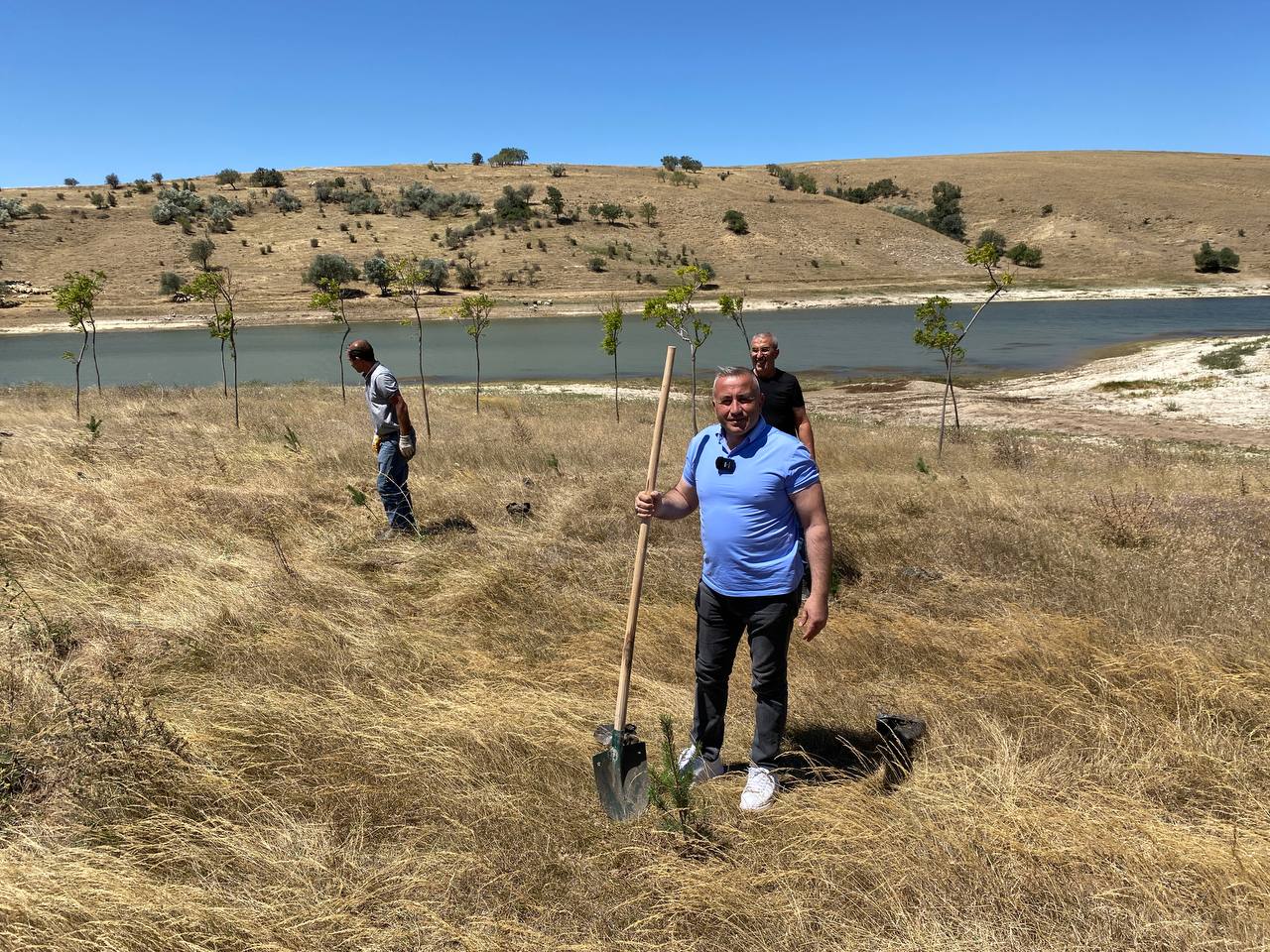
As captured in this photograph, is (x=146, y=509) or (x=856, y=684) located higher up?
(x=146, y=509)

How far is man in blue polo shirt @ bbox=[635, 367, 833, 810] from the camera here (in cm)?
275

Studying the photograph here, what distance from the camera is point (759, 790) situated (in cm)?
287

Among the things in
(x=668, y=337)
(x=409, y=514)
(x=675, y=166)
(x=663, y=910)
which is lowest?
(x=663, y=910)

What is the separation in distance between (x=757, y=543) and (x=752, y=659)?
0.52 m

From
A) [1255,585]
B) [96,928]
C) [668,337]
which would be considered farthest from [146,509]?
[668,337]

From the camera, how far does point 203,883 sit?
7.95 feet

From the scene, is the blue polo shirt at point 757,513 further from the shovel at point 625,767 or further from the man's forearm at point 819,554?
the shovel at point 625,767

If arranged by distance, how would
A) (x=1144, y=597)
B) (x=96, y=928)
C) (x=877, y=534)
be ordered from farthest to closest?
(x=877, y=534) < (x=1144, y=597) < (x=96, y=928)

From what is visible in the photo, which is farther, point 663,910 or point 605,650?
point 605,650

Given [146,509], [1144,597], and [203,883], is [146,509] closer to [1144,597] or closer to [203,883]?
[203,883]

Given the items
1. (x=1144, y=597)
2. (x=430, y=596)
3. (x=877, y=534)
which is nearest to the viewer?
(x=1144, y=597)

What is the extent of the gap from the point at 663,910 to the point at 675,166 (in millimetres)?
122120

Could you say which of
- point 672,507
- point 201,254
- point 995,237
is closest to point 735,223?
point 995,237

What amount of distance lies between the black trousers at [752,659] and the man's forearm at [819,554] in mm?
114
